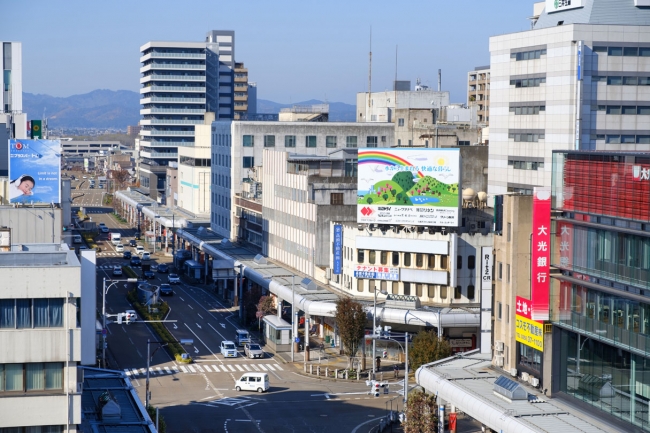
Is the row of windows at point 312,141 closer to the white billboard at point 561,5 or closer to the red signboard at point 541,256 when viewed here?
the white billboard at point 561,5

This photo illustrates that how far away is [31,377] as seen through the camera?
117 feet

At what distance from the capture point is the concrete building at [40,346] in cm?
3500

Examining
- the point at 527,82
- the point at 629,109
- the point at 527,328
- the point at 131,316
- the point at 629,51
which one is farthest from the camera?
the point at 131,316

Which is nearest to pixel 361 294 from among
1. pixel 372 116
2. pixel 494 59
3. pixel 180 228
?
pixel 494 59

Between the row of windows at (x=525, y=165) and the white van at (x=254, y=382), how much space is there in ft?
86.3

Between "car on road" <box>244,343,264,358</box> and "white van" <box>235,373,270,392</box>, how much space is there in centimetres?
1150

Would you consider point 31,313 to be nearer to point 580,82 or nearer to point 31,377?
point 31,377

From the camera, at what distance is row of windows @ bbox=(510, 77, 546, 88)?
3230 inches

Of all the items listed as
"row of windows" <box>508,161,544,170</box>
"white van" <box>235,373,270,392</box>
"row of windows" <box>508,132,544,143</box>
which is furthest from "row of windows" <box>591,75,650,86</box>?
"white van" <box>235,373,270,392</box>

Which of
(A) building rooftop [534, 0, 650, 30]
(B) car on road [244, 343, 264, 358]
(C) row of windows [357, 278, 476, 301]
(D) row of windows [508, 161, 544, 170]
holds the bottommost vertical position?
(B) car on road [244, 343, 264, 358]

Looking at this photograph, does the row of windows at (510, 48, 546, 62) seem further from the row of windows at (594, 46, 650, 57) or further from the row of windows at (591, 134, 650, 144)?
the row of windows at (591, 134, 650, 144)

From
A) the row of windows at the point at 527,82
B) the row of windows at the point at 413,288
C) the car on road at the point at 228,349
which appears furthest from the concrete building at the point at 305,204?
the row of windows at the point at 527,82

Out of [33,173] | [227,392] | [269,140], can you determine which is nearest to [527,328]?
[227,392]

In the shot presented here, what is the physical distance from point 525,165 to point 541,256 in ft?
100
